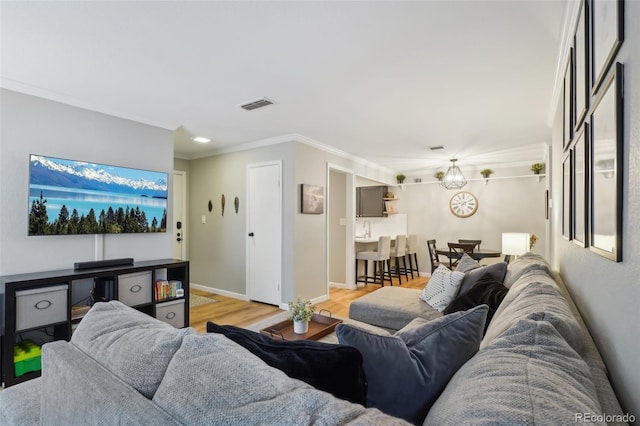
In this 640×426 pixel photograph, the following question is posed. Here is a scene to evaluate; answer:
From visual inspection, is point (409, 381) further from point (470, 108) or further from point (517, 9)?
point (470, 108)

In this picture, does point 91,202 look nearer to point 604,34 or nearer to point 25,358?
point 25,358

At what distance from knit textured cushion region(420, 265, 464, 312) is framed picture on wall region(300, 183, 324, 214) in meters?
2.09

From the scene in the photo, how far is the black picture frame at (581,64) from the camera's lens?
1.35m

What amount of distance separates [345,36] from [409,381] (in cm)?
193

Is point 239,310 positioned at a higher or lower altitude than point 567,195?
lower

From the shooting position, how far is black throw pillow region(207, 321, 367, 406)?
2.95ft

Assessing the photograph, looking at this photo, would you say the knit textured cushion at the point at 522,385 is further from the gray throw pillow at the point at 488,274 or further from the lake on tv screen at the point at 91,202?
the lake on tv screen at the point at 91,202

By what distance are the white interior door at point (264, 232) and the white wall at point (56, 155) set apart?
137cm

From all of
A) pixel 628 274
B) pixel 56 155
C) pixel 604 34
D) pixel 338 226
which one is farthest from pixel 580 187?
pixel 338 226

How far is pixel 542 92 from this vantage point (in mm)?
2941

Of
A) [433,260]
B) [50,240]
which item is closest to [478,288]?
[50,240]

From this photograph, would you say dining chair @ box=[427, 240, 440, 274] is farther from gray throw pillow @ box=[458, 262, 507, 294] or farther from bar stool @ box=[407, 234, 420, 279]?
gray throw pillow @ box=[458, 262, 507, 294]

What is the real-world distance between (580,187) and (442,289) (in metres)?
1.55

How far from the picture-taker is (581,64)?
150 centimetres
